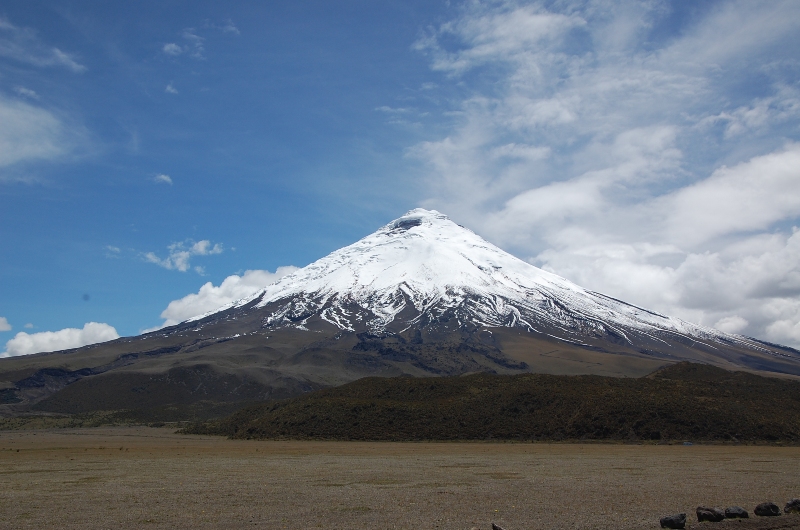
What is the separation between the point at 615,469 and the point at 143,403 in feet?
348

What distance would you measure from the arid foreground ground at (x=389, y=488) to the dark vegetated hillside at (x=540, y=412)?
10.7 m

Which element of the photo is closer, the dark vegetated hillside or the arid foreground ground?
the arid foreground ground

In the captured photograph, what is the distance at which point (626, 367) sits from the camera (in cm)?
15688

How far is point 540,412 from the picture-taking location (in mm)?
56344

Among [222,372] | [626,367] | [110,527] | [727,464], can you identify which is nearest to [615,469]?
[727,464]

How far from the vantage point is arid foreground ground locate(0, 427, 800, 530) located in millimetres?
16531

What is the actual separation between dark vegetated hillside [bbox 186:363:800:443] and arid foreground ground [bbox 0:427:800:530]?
10657mm

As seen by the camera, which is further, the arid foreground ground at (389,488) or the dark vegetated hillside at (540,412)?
the dark vegetated hillside at (540,412)

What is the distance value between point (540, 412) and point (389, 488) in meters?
36.4

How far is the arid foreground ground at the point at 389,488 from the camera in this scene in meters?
16.5

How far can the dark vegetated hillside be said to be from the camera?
50.9m

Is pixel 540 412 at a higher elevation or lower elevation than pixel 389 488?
higher

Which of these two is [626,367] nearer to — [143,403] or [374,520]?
[143,403]

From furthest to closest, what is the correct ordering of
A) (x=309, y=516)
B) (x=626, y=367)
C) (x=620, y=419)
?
Result: (x=626, y=367)
(x=620, y=419)
(x=309, y=516)
